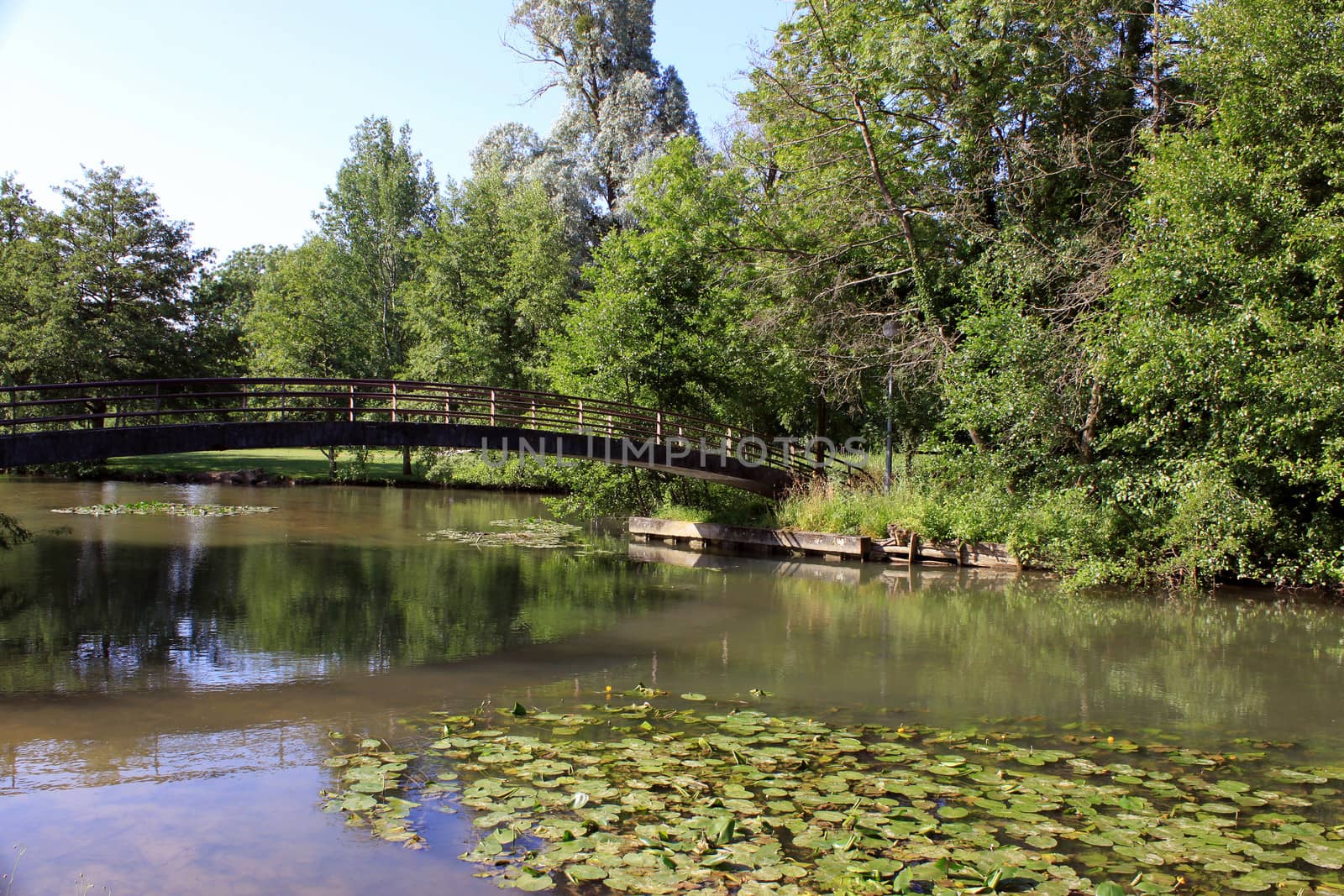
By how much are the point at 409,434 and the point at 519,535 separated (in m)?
6.42

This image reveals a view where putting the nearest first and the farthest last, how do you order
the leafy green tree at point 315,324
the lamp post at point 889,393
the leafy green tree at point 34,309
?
the lamp post at point 889,393
the leafy green tree at point 34,309
the leafy green tree at point 315,324

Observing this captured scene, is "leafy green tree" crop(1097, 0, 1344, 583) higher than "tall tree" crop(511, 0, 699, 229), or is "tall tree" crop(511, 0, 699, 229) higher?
"tall tree" crop(511, 0, 699, 229)

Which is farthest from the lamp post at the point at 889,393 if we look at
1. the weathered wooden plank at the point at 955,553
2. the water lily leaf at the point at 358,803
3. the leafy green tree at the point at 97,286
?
the leafy green tree at the point at 97,286

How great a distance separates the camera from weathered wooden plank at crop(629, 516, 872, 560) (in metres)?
21.8

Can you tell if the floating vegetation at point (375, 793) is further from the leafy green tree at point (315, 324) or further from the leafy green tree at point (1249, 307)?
the leafy green tree at point (315, 324)

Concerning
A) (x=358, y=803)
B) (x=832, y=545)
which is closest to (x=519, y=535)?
(x=832, y=545)

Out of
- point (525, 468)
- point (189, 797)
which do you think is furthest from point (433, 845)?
point (525, 468)

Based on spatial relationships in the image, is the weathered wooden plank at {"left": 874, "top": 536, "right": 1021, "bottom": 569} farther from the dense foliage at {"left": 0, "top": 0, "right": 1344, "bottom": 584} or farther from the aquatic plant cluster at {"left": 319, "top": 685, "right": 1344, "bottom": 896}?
the aquatic plant cluster at {"left": 319, "top": 685, "right": 1344, "bottom": 896}

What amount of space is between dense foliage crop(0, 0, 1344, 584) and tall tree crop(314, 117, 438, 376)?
10.5 m

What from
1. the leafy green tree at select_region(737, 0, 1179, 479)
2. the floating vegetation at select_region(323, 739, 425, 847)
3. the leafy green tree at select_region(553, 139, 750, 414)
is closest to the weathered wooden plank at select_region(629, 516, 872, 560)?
the leafy green tree at select_region(553, 139, 750, 414)

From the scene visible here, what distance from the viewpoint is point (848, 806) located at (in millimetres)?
6793

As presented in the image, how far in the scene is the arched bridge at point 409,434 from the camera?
14.5 metres

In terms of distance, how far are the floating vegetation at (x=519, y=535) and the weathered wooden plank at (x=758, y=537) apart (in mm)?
2160

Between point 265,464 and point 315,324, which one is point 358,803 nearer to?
point 315,324
